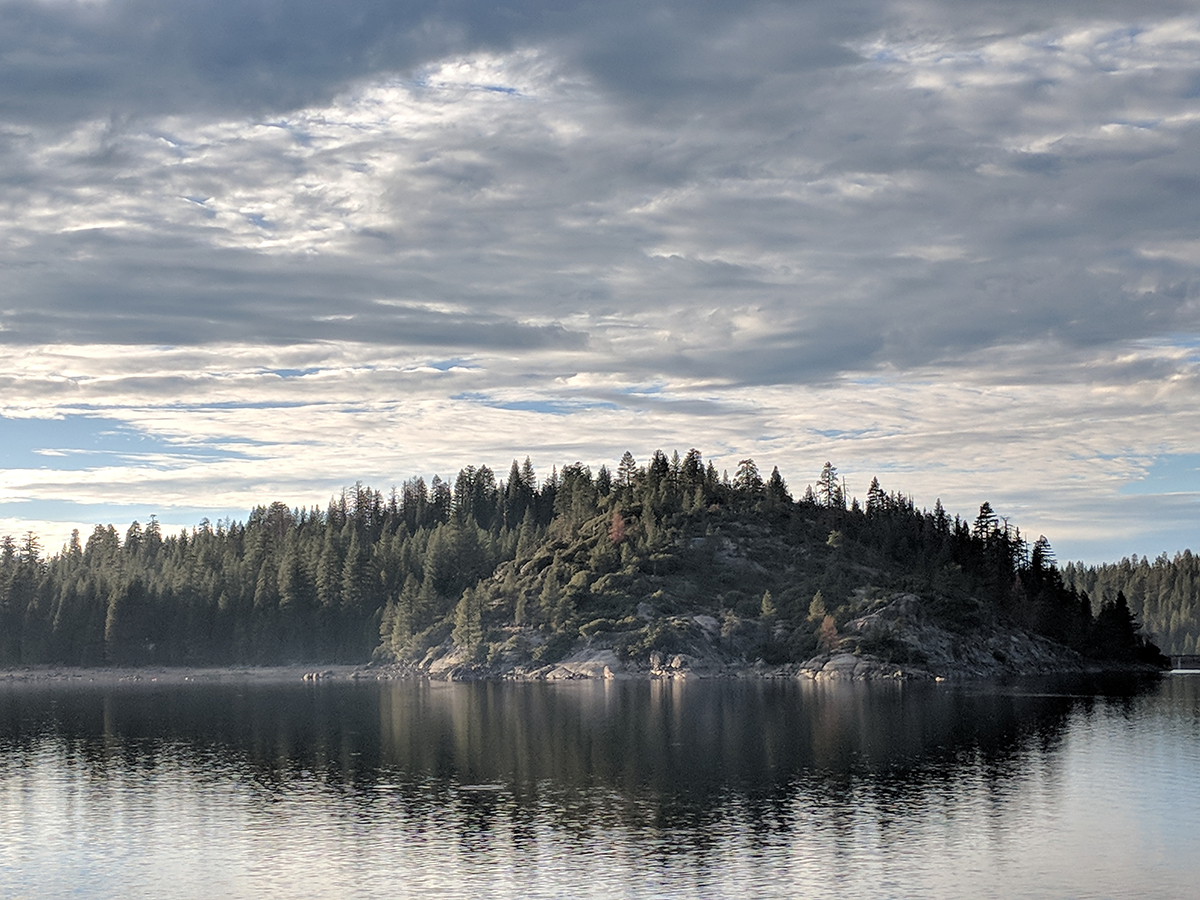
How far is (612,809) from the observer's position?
3597 inches

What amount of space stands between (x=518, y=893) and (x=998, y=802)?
45.8 m

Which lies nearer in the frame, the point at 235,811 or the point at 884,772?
the point at 235,811

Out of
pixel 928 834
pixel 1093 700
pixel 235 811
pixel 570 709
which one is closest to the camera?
pixel 928 834

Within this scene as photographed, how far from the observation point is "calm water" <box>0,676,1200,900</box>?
68.3 m

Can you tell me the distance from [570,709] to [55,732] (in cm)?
7231

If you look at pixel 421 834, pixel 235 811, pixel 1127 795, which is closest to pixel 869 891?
pixel 421 834

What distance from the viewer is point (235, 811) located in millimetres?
92625

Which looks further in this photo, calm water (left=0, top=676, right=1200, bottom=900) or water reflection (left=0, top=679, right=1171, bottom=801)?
water reflection (left=0, top=679, right=1171, bottom=801)

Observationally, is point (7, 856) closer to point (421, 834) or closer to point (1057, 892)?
point (421, 834)

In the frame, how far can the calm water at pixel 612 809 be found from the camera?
2689 inches

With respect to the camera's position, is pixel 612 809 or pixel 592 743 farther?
pixel 592 743

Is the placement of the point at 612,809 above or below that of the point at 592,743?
above

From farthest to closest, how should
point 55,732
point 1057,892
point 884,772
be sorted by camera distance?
point 55,732 → point 884,772 → point 1057,892

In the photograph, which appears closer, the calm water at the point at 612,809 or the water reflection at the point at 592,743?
the calm water at the point at 612,809
